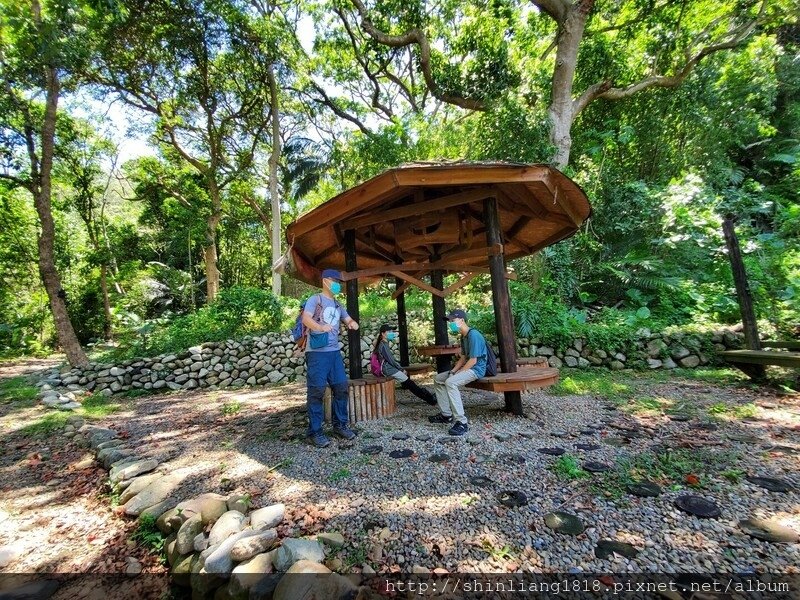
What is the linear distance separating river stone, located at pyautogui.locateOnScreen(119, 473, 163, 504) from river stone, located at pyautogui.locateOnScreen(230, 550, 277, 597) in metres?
1.94

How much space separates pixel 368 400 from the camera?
4.98m

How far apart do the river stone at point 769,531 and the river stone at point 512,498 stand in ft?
4.03

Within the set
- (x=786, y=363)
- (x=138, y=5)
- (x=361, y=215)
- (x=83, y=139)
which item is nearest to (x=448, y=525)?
(x=361, y=215)

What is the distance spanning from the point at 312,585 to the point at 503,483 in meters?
1.69

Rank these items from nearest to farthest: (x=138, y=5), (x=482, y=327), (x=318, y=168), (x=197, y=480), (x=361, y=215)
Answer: (x=197, y=480)
(x=361, y=215)
(x=482, y=327)
(x=138, y=5)
(x=318, y=168)

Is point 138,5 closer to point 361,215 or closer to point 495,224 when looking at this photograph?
point 361,215

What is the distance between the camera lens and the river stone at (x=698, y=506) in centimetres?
234

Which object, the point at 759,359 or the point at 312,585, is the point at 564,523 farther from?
the point at 759,359

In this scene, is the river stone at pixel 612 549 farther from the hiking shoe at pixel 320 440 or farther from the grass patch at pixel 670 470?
the hiking shoe at pixel 320 440

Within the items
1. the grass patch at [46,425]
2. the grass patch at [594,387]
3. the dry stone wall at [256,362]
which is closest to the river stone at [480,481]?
the grass patch at [594,387]

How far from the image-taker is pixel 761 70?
12.7m

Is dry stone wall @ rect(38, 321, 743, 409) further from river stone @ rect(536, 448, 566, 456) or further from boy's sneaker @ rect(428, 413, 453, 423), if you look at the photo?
river stone @ rect(536, 448, 566, 456)

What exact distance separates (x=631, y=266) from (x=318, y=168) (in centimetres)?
1388

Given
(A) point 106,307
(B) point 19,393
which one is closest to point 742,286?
(B) point 19,393
